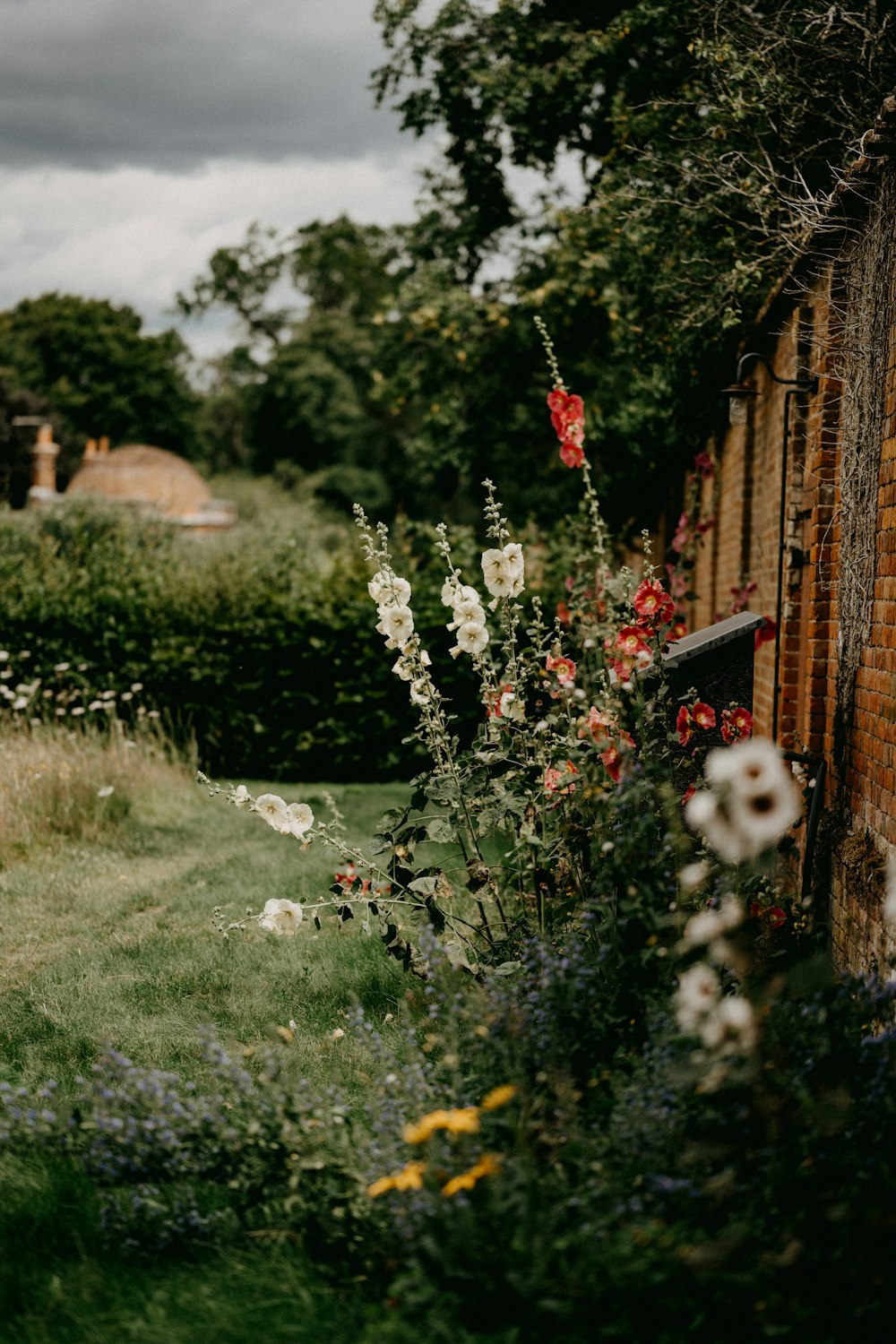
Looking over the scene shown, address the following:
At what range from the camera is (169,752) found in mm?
10734

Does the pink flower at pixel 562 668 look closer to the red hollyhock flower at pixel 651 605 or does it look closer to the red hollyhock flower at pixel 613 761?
the red hollyhock flower at pixel 651 605

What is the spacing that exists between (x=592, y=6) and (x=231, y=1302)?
14038mm

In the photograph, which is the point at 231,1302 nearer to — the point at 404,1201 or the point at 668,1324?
the point at 404,1201

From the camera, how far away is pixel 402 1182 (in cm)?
241

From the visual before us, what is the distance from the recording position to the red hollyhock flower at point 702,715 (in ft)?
14.7

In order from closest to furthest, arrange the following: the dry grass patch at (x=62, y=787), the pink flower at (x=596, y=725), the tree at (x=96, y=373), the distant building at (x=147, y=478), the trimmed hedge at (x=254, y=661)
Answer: the pink flower at (x=596, y=725) → the dry grass patch at (x=62, y=787) → the trimmed hedge at (x=254, y=661) → the distant building at (x=147, y=478) → the tree at (x=96, y=373)

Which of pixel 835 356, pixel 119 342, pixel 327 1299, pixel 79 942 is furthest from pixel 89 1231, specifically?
pixel 119 342

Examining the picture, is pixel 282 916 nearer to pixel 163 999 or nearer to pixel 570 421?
pixel 163 999

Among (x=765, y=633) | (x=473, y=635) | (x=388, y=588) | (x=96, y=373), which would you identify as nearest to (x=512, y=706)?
(x=473, y=635)

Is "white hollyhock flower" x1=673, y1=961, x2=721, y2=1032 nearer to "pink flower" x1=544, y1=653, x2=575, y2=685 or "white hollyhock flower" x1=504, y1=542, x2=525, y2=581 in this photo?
"white hollyhock flower" x1=504, y1=542, x2=525, y2=581

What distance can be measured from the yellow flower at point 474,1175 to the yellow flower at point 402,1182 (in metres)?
0.06

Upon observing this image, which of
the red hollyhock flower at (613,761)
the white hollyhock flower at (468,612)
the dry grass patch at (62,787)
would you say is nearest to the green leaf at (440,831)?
the red hollyhock flower at (613,761)

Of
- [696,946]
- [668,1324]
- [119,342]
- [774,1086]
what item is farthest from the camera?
[119,342]

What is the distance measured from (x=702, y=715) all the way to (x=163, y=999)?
8.40ft
